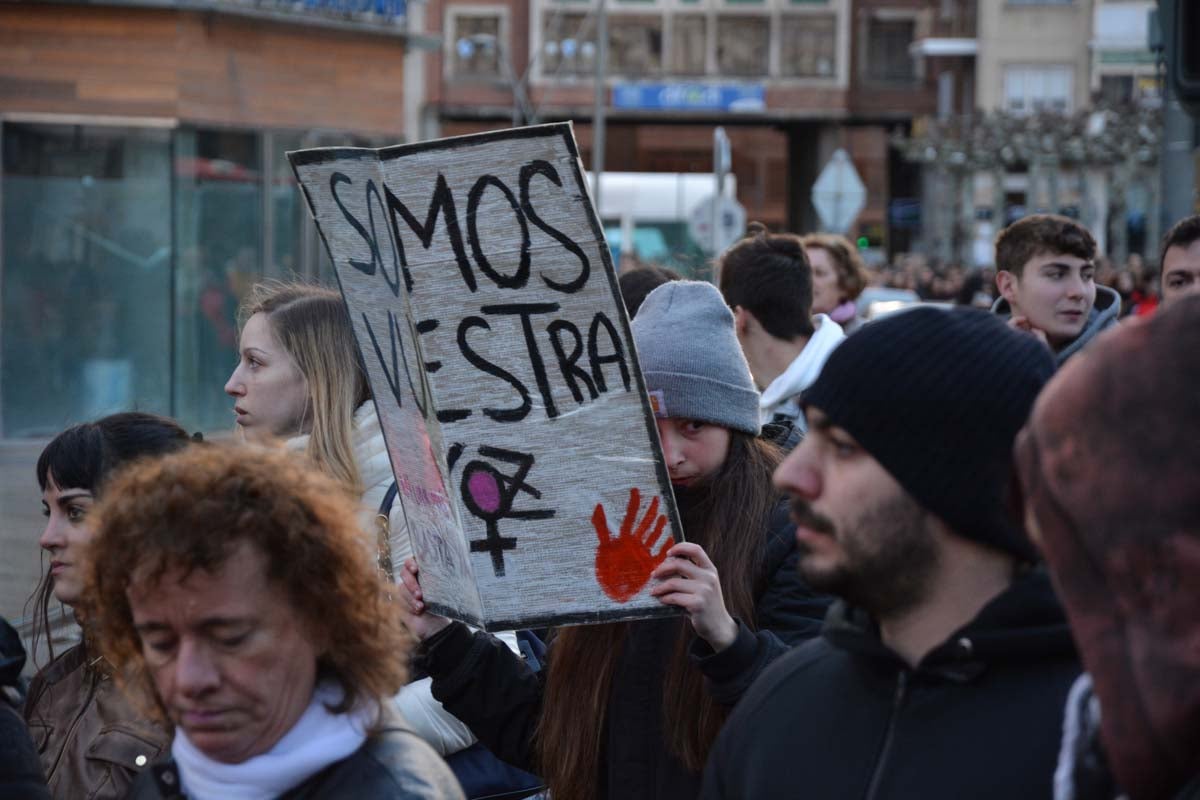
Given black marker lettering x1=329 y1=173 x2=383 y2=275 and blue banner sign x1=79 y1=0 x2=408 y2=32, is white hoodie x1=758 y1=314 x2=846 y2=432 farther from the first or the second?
blue banner sign x1=79 y1=0 x2=408 y2=32

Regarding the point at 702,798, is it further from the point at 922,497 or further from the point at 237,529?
the point at 237,529

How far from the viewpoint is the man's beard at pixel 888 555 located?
2299 millimetres

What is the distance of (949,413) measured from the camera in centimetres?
229

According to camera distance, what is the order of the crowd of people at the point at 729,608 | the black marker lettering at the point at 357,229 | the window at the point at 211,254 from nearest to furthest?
the crowd of people at the point at 729,608 < the black marker lettering at the point at 357,229 < the window at the point at 211,254

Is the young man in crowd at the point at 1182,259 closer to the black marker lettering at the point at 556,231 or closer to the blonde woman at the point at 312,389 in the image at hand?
the blonde woman at the point at 312,389

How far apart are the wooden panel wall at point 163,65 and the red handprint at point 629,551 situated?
15629 millimetres

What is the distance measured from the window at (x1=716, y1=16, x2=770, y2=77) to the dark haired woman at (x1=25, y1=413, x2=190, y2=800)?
208 feet

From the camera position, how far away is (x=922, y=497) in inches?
89.9

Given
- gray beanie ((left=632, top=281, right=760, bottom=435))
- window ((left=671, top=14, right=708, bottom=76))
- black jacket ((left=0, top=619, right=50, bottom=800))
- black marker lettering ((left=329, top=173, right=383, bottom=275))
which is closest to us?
black jacket ((left=0, top=619, right=50, bottom=800))

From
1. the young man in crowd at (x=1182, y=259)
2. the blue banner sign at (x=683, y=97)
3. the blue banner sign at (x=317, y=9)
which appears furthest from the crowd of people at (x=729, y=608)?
the blue banner sign at (x=683, y=97)

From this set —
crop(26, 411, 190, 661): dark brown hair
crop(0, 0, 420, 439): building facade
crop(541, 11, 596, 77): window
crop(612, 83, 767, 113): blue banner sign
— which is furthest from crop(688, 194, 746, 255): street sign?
crop(612, 83, 767, 113): blue banner sign

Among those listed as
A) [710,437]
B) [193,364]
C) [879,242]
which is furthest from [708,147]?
[710,437]

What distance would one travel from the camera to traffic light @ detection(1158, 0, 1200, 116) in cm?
434

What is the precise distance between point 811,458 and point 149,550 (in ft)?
2.86
